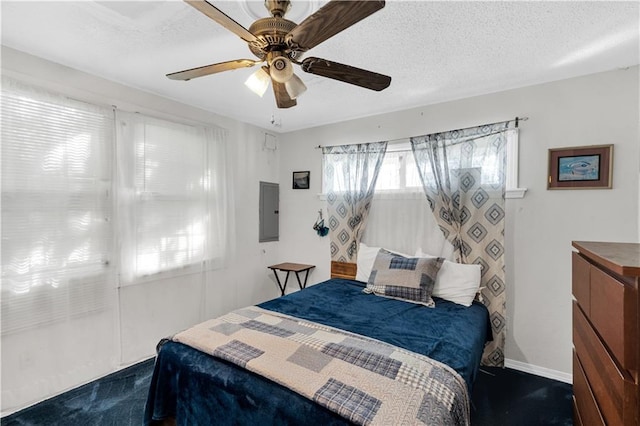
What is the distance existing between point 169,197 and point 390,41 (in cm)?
228

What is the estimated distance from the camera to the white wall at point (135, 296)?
2043 mm

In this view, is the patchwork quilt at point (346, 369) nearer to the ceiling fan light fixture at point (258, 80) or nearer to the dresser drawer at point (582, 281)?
the dresser drawer at point (582, 281)

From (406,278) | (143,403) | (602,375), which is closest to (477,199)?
(406,278)

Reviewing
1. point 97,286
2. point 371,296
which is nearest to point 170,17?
point 97,286

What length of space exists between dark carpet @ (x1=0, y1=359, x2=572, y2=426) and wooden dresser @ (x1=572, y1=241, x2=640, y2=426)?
1.80ft

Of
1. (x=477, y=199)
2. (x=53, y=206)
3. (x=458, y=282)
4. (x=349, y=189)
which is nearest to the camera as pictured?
(x=53, y=206)

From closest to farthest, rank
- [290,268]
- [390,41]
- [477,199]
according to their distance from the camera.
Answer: [390,41] < [477,199] < [290,268]

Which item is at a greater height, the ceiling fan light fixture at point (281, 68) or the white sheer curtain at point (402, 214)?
the ceiling fan light fixture at point (281, 68)

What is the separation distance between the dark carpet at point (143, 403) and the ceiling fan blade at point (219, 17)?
236 centimetres

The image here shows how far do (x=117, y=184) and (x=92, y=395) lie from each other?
1593 millimetres

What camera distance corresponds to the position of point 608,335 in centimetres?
103

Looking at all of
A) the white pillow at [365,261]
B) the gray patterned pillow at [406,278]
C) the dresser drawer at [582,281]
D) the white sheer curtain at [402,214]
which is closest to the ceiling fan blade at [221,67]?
the dresser drawer at [582,281]

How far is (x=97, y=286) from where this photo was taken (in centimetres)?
237

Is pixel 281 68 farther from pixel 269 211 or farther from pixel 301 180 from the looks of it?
pixel 269 211
